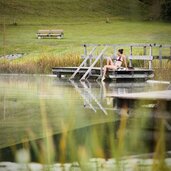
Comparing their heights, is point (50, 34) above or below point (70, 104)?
above

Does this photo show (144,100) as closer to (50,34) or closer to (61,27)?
(50,34)

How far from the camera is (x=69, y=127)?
9.32ft

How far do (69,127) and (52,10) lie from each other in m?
37.8

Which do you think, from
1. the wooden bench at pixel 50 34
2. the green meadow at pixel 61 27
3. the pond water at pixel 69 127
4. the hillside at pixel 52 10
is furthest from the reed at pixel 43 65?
the hillside at pixel 52 10

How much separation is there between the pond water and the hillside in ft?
84.8

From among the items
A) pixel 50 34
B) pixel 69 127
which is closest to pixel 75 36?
pixel 50 34

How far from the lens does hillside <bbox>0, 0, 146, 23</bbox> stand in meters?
38.5

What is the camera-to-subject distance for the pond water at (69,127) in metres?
3.11

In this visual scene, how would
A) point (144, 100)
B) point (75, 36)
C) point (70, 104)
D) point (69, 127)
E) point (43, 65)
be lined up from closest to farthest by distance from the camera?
point (69, 127) → point (144, 100) → point (70, 104) → point (43, 65) → point (75, 36)

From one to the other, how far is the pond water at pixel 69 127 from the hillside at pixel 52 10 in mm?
25859

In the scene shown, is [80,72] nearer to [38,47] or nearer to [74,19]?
[38,47]

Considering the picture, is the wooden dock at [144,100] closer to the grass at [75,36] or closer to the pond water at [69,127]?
the pond water at [69,127]

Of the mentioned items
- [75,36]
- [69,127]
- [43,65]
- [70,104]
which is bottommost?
[70,104]

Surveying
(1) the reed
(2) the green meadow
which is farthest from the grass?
(1) the reed
